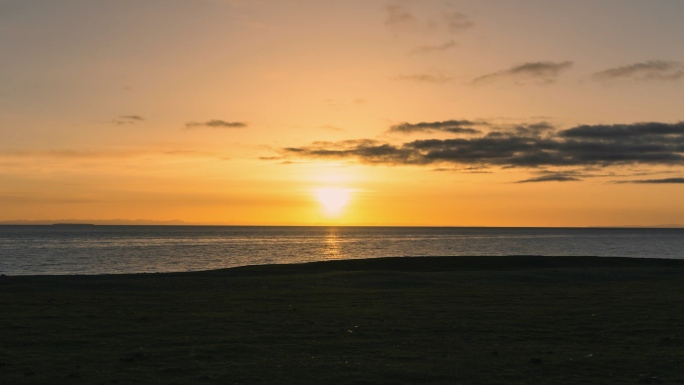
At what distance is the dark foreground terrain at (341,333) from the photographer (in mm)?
21203

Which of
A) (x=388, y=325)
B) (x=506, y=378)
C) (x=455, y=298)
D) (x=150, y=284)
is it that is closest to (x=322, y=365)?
(x=506, y=378)

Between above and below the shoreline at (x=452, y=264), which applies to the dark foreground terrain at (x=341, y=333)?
below

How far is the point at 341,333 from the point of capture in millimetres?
28922

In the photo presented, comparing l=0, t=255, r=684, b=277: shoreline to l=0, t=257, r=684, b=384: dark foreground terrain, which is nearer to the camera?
l=0, t=257, r=684, b=384: dark foreground terrain

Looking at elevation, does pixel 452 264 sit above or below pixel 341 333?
above

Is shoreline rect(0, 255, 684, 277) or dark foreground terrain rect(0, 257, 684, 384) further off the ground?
shoreline rect(0, 255, 684, 277)

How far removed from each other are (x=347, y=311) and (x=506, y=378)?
1665 centimetres

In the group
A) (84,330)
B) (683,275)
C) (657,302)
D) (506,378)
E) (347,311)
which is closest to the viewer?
(506,378)

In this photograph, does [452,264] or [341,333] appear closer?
[341,333]

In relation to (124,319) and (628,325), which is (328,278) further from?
(628,325)

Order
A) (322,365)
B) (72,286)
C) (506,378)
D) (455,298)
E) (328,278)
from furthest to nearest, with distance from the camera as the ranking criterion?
(328,278)
(72,286)
(455,298)
(322,365)
(506,378)

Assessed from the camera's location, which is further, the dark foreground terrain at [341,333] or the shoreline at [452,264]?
the shoreline at [452,264]

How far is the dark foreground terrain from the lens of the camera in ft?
69.6

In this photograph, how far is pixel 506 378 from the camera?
67.4 ft
